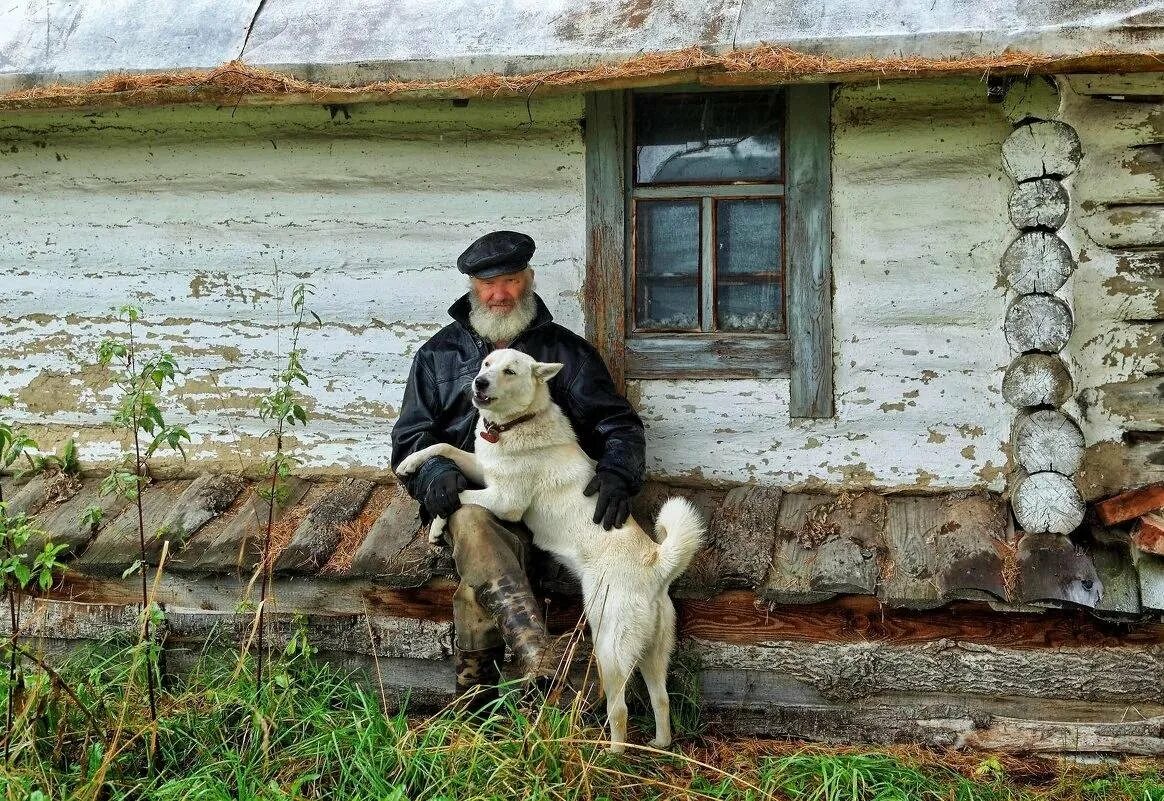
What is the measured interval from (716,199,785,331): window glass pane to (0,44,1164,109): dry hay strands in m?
0.80

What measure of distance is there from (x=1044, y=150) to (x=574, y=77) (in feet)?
6.52

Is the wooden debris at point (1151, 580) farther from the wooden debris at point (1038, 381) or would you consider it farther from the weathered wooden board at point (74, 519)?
the weathered wooden board at point (74, 519)

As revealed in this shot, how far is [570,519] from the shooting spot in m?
4.45

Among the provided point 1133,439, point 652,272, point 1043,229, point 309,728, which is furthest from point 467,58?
point 1133,439

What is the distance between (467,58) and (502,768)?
2.95 meters

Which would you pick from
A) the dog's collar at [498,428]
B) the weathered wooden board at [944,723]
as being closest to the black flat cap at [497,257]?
the dog's collar at [498,428]

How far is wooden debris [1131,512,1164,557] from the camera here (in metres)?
4.32

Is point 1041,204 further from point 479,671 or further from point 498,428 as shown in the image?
point 479,671

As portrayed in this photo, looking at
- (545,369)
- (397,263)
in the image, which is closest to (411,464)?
(545,369)

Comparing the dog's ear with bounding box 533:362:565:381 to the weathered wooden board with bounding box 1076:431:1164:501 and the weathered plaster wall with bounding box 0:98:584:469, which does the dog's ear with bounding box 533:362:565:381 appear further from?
the weathered wooden board with bounding box 1076:431:1164:501

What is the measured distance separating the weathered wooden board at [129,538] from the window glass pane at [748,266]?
2.82 m

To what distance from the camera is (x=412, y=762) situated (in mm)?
4004

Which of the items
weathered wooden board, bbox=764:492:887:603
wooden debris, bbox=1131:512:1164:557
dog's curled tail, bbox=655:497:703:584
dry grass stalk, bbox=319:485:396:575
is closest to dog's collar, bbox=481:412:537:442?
dog's curled tail, bbox=655:497:703:584

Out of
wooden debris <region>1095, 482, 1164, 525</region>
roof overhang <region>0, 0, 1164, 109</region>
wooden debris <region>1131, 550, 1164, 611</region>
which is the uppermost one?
roof overhang <region>0, 0, 1164, 109</region>
